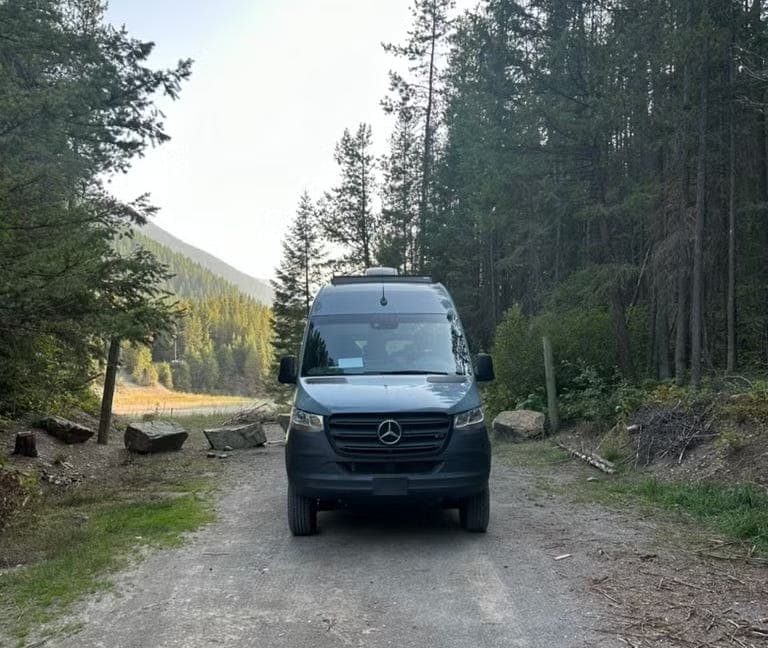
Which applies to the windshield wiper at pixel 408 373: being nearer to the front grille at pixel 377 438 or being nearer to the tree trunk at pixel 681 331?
the front grille at pixel 377 438

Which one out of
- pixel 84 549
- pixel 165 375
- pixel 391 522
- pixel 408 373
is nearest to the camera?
pixel 84 549

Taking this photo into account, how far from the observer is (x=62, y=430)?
14.2 meters

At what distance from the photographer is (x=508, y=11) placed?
17.3 m

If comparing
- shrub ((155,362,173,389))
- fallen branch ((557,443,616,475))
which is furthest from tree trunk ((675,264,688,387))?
shrub ((155,362,173,389))

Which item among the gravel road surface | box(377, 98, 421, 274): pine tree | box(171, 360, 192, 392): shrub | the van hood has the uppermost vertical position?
box(377, 98, 421, 274): pine tree

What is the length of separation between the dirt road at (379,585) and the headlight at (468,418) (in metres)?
1.16

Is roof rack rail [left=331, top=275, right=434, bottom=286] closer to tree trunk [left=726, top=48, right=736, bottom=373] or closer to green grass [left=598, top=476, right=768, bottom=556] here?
green grass [left=598, top=476, right=768, bottom=556]

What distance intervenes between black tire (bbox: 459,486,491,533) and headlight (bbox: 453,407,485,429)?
0.75 m

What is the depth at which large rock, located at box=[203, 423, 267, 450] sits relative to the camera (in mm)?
14383

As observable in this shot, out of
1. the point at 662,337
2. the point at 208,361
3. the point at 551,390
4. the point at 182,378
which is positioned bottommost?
the point at 182,378

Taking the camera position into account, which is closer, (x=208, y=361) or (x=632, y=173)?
(x=632, y=173)

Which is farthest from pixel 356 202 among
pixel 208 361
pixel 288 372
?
pixel 208 361

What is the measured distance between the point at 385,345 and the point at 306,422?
1575mm

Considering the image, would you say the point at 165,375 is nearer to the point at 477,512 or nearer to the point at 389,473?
the point at 477,512
